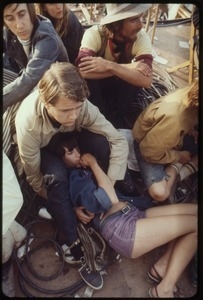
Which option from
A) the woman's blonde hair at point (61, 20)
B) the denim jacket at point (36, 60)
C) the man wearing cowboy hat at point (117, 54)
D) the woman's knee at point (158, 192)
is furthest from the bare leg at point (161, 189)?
the woman's blonde hair at point (61, 20)

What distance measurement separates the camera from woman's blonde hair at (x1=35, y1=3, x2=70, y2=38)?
1483 mm

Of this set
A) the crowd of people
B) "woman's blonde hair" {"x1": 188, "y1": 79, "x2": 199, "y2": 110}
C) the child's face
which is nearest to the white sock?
the crowd of people

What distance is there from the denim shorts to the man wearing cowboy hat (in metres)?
0.31

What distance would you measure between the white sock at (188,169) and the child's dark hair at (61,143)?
474 millimetres

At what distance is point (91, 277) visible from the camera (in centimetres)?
132

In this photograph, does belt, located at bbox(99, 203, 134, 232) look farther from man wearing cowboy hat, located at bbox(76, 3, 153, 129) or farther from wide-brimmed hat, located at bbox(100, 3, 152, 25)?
wide-brimmed hat, located at bbox(100, 3, 152, 25)

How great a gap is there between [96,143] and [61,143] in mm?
131

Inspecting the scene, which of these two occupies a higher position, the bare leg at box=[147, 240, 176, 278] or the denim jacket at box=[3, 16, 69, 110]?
the denim jacket at box=[3, 16, 69, 110]

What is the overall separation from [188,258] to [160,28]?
1.59m

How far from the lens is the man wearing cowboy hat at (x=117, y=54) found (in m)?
1.36

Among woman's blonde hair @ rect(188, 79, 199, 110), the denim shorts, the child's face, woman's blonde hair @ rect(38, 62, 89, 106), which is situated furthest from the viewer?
the denim shorts

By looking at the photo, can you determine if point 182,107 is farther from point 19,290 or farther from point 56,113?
point 19,290

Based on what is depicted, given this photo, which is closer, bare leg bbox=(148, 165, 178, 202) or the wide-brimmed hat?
the wide-brimmed hat

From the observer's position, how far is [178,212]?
4.35 ft
